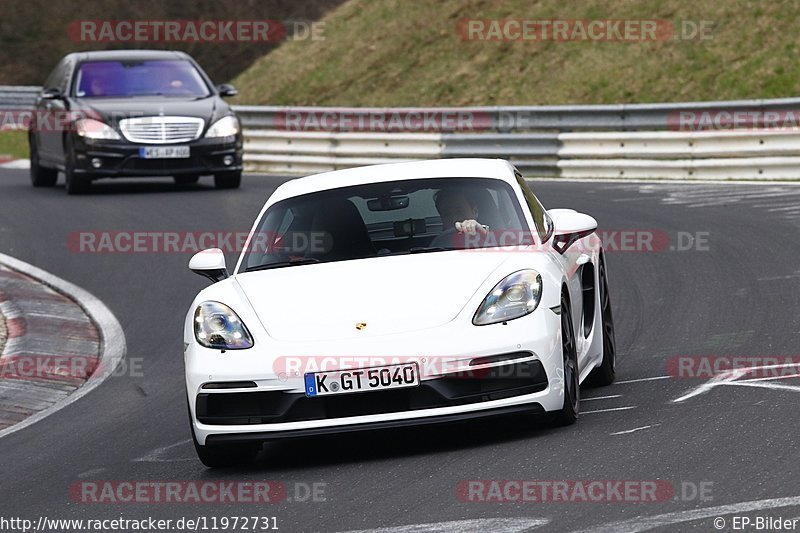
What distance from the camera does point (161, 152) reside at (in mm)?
19500

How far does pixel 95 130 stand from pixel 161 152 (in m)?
0.89

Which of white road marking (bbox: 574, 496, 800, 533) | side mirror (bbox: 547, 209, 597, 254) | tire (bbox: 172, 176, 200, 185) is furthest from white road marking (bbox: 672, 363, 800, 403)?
tire (bbox: 172, 176, 200, 185)

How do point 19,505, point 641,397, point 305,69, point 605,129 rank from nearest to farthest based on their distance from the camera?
1. point 19,505
2. point 641,397
3. point 605,129
4. point 305,69

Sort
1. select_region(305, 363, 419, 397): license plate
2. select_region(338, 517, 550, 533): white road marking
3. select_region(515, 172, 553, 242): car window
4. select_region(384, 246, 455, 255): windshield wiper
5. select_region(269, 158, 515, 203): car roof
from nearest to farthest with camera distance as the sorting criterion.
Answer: select_region(338, 517, 550, 533): white road marking → select_region(305, 363, 419, 397): license plate → select_region(384, 246, 455, 255): windshield wiper → select_region(515, 172, 553, 242): car window → select_region(269, 158, 515, 203): car roof

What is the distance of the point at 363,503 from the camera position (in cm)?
608

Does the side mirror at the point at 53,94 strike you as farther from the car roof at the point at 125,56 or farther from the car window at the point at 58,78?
the car roof at the point at 125,56

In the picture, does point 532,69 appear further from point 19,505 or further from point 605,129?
point 19,505

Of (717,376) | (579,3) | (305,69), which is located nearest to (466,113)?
(579,3)

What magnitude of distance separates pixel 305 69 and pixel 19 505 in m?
25.7

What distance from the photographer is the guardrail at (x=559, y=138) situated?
62.8ft

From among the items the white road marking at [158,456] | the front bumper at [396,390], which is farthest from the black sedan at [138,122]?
the front bumper at [396,390]

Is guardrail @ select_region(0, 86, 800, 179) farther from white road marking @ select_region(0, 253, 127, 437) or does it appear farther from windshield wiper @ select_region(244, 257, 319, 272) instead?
windshield wiper @ select_region(244, 257, 319, 272)

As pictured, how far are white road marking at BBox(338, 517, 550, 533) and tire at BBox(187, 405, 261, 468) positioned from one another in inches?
63.0

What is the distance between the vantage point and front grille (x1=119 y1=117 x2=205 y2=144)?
19.5 m
